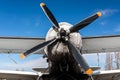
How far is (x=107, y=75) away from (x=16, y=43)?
6.86m

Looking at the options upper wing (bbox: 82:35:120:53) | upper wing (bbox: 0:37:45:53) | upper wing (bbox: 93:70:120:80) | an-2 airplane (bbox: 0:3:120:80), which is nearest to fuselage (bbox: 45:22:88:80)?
an-2 airplane (bbox: 0:3:120:80)

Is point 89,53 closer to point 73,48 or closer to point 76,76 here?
point 76,76

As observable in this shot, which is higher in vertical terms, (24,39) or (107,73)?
(24,39)

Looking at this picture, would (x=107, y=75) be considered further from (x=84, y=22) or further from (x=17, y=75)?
(x=84, y=22)

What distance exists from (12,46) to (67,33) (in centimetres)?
709

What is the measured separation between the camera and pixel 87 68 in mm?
11898

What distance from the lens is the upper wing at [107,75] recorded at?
701 inches

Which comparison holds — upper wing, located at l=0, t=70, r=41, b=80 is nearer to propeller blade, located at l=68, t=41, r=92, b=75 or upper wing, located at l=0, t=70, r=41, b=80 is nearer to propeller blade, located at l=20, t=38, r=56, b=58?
propeller blade, located at l=20, t=38, r=56, b=58

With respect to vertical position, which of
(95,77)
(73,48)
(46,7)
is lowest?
(95,77)

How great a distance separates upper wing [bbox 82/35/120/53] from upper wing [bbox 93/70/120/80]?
64.0 inches

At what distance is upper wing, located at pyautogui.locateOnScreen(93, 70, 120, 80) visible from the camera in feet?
58.5

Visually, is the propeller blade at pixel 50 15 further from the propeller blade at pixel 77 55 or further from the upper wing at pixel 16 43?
the upper wing at pixel 16 43

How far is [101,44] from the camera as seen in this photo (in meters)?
18.3

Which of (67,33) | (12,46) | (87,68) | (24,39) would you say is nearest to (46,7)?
(67,33)
